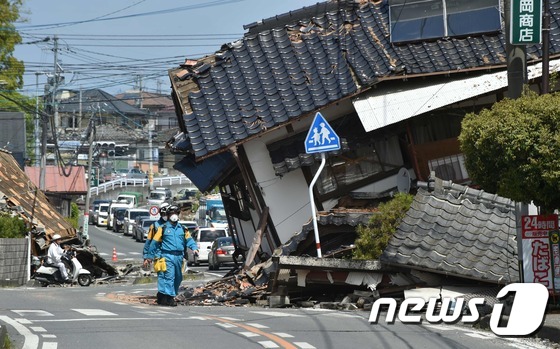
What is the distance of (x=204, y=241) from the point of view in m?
49.8

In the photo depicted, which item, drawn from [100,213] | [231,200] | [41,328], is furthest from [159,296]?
[100,213]

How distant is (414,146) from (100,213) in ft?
190

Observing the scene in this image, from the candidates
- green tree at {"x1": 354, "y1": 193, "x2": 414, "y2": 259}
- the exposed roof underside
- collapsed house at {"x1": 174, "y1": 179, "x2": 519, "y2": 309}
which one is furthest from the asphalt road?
the exposed roof underside

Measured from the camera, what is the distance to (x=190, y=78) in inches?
1019

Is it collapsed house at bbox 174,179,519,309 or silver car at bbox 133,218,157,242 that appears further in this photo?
silver car at bbox 133,218,157,242

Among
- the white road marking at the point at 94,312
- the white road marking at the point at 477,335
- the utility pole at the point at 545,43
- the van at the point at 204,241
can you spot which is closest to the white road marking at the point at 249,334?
the white road marking at the point at 477,335

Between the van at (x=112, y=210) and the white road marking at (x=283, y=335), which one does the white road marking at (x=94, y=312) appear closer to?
the white road marking at (x=283, y=335)

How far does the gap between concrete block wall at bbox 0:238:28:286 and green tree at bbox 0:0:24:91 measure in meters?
19.4

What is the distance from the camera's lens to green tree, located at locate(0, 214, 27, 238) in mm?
31777

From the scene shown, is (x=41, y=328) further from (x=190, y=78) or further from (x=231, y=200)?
(x=231, y=200)

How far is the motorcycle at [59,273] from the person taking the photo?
1238 inches

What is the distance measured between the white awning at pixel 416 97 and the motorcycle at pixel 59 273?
12.4 metres

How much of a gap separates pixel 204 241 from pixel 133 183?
154 ft

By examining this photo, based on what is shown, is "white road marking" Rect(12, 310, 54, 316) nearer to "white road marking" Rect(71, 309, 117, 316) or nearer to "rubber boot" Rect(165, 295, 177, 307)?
"white road marking" Rect(71, 309, 117, 316)
